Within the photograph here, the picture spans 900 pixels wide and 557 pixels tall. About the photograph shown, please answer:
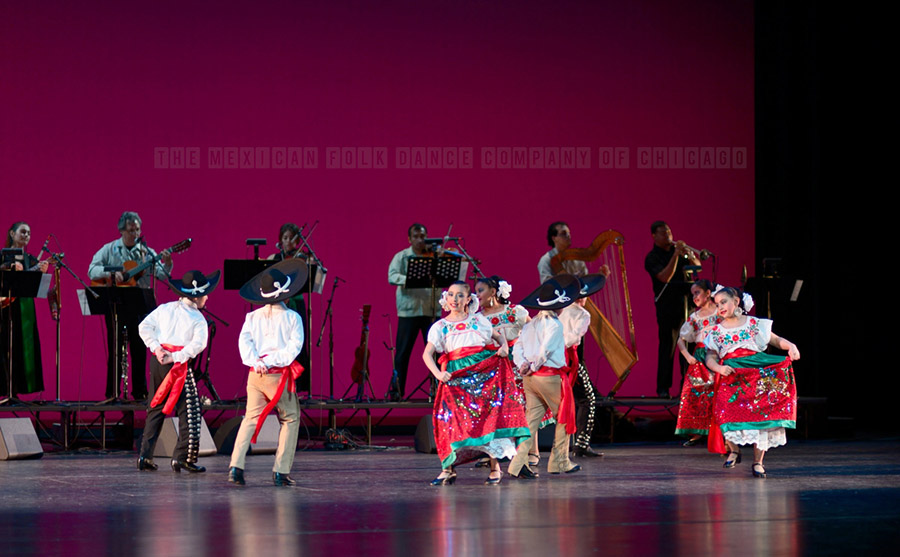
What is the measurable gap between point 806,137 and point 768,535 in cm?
717

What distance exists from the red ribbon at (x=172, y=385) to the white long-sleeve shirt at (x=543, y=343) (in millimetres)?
2275

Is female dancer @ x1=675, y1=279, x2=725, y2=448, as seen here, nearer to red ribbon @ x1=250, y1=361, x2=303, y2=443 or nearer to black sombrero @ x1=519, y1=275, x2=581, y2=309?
black sombrero @ x1=519, y1=275, x2=581, y2=309

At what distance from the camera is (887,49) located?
10906 millimetres

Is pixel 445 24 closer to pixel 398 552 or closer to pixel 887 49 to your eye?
pixel 887 49

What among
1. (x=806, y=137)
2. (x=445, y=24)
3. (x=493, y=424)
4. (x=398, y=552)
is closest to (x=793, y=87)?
(x=806, y=137)

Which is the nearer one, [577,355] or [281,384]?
[281,384]

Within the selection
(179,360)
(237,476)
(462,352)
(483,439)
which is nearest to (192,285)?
(179,360)

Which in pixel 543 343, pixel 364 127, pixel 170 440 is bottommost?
pixel 170 440

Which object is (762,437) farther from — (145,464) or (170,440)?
(170,440)

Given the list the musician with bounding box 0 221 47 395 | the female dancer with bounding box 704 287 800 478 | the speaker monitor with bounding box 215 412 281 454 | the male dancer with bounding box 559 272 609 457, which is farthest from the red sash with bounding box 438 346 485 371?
the musician with bounding box 0 221 47 395

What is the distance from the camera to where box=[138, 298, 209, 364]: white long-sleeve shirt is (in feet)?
25.0

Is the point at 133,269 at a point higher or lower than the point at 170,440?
higher

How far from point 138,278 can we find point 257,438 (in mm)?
1678

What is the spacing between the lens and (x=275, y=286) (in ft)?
22.6
